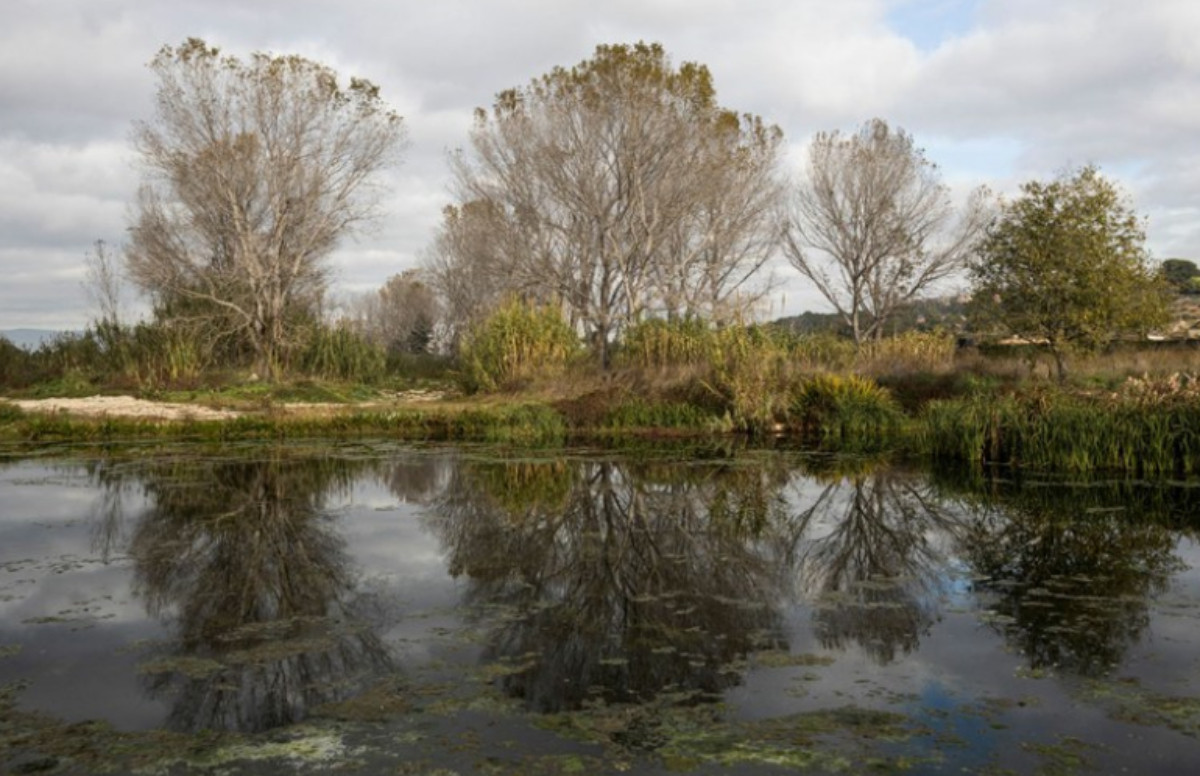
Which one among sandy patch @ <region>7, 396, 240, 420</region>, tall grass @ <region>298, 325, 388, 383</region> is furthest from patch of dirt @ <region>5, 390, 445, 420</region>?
tall grass @ <region>298, 325, 388, 383</region>

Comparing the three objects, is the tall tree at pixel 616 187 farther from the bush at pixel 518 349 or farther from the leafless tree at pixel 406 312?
the leafless tree at pixel 406 312

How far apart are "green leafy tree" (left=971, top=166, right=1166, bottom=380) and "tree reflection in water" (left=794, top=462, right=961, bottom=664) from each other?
1019 centimetres

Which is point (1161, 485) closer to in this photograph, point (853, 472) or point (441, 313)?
point (853, 472)

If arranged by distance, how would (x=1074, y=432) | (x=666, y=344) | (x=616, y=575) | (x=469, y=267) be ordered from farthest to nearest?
1. (x=469, y=267)
2. (x=666, y=344)
3. (x=1074, y=432)
4. (x=616, y=575)

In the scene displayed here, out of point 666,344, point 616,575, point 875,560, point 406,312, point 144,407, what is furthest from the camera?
point 406,312

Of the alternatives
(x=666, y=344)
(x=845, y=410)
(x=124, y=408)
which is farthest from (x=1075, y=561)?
(x=124, y=408)

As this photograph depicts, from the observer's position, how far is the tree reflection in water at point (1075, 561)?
5.36 meters

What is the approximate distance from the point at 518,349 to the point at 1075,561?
14593 mm

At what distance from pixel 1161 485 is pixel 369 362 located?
20.1m

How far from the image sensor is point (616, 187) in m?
27.9

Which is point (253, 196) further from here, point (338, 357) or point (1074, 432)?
point (1074, 432)

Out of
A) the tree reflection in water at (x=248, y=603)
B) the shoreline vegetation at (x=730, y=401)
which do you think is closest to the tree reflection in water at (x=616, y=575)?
the tree reflection in water at (x=248, y=603)

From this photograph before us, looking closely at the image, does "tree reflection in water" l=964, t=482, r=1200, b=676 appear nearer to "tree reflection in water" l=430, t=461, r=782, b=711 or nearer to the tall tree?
"tree reflection in water" l=430, t=461, r=782, b=711

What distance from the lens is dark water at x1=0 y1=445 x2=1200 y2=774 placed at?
13.3 ft
